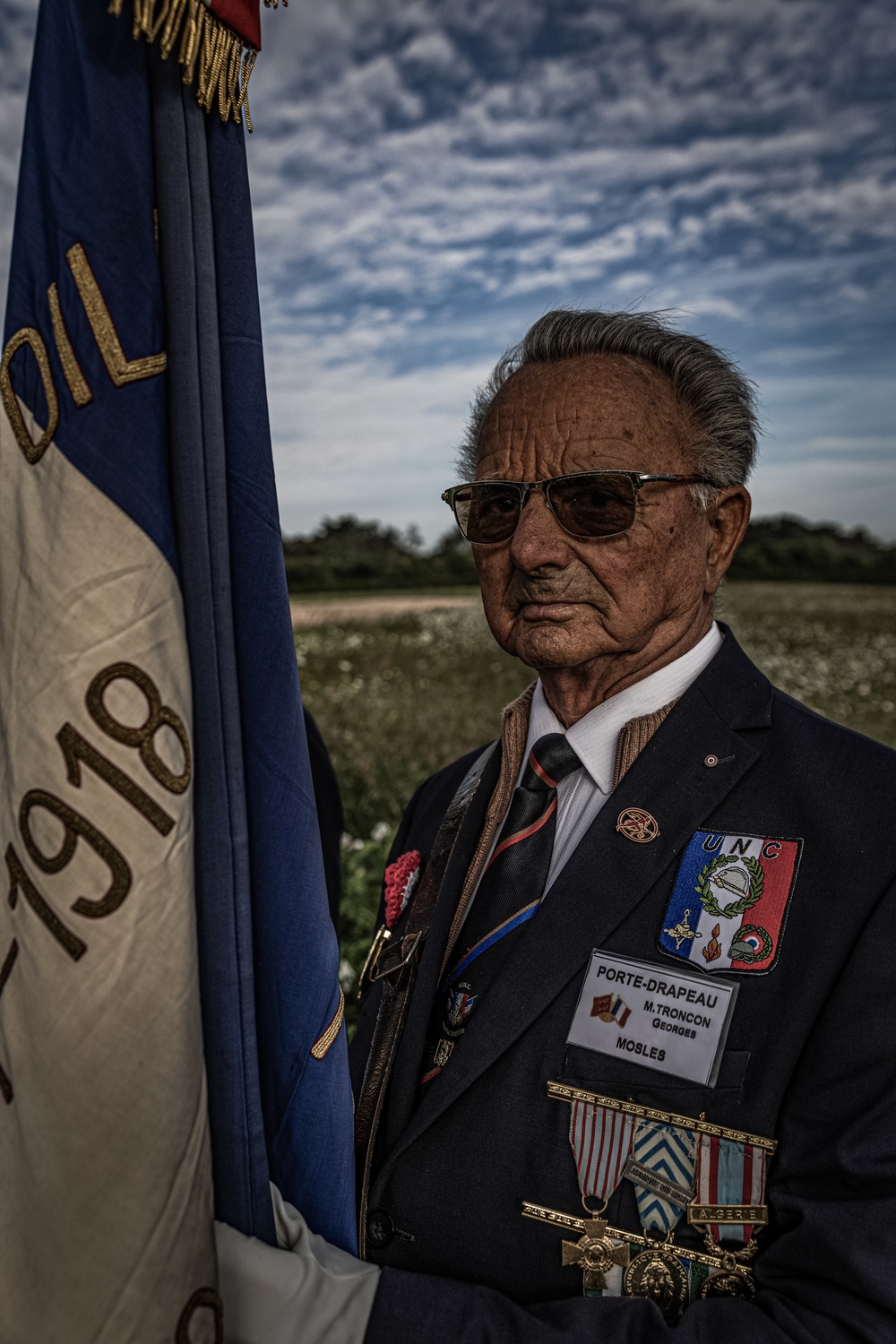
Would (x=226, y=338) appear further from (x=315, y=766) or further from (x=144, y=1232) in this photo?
(x=315, y=766)

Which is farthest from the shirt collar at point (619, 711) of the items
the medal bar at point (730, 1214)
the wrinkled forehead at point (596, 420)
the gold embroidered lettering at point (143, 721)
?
the gold embroidered lettering at point (143, 721)

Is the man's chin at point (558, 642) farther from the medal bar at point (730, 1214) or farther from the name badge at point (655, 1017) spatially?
the medal bar at point (730, 1214)

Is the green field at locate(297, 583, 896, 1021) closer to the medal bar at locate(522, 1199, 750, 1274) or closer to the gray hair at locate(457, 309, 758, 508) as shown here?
the gray hair at locate(457, 309, 758, 508)

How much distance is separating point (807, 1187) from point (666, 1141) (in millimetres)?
226

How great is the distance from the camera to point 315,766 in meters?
3.13

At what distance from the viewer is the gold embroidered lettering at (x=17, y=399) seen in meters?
1.20

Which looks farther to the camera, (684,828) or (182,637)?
(684,828)

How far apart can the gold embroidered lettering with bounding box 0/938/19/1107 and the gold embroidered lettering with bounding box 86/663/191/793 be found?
0.31m

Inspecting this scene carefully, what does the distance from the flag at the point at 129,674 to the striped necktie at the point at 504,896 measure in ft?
2.04

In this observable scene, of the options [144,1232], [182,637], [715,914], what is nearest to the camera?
[144,1232]

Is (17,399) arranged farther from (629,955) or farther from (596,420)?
(629,955)

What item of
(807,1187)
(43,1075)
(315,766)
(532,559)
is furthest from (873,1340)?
(315,766)

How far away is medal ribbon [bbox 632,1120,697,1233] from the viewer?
1.49 metres

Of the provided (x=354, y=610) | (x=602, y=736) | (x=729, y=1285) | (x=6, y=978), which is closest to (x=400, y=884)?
(x=602, y=736)
